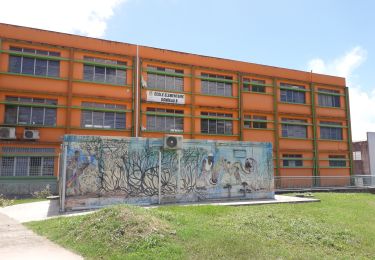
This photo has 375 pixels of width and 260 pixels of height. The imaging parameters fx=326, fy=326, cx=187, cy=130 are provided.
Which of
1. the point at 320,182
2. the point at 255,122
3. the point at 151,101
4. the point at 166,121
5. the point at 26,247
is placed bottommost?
the point at 26,247

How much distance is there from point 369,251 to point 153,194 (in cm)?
950

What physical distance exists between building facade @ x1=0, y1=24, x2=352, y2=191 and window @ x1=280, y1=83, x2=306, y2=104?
11 centimetres

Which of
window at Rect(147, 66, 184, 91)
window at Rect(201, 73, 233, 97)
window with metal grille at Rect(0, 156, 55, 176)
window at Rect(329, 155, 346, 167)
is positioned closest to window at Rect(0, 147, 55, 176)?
window with metal grille at Rect(0, 156, 55, 176)

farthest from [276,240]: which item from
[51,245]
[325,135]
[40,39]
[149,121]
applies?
[325,135]

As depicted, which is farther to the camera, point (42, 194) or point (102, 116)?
point (102, 116)

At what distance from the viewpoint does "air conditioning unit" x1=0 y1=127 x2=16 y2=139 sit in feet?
70.8

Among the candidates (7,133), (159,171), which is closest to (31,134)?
(7,133)

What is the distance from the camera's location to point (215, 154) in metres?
17.4

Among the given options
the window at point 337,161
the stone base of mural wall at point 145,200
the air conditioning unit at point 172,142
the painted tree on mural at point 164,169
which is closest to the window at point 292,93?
the window at point 337,161

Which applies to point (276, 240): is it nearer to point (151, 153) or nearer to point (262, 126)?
point (151, 153)

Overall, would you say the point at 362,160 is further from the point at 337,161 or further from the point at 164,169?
the point at 164,169

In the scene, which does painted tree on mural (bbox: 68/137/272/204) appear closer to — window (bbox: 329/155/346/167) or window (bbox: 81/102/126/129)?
window (bbox: 81/102/126/129)

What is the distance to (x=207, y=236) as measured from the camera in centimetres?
825

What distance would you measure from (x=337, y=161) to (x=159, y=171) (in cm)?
2547
